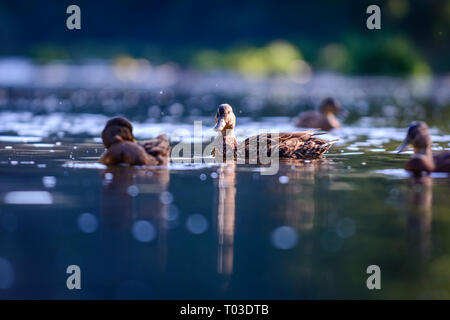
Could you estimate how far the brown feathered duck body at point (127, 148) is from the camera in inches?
448

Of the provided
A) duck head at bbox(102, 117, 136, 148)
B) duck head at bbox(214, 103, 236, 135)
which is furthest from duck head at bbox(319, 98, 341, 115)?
duck head at bbox(102, 117, 136, 148)

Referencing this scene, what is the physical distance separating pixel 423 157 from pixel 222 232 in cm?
432

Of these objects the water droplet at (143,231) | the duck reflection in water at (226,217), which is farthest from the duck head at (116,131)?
the water droplet at (143,231)

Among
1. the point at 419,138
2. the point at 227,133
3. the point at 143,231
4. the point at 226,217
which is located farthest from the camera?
the point at 227,133

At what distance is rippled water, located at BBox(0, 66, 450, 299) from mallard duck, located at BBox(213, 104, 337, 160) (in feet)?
0.87

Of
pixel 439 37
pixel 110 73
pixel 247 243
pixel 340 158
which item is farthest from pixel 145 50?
pixel 247 243

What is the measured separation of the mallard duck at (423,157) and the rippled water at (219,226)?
0.65 ft

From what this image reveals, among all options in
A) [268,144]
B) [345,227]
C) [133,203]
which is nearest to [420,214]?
[345,227]

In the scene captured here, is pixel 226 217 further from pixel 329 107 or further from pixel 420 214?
pixel 329 107

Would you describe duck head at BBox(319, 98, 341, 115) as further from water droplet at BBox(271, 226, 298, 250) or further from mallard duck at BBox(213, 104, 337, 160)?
water droplet at BBox(271, 226, 298, 250)

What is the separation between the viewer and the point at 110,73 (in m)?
58.9

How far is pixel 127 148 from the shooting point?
1138 cm

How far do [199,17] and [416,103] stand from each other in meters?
47.8

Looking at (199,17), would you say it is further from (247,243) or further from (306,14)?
(247,243)
